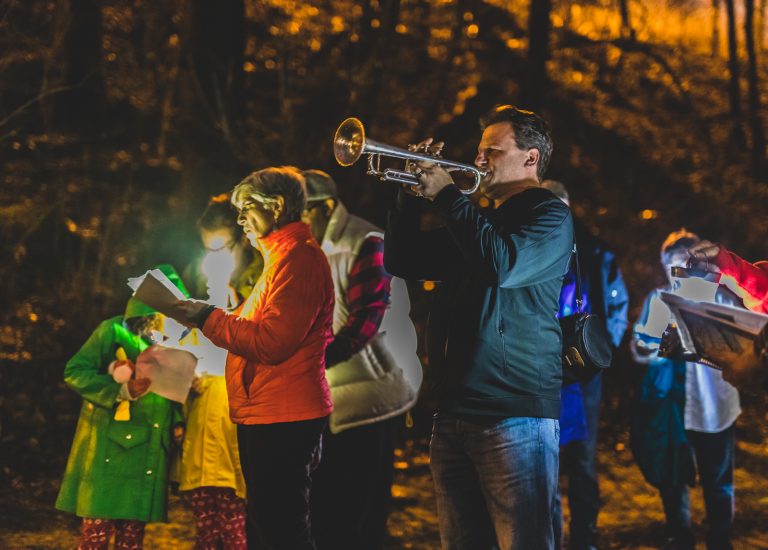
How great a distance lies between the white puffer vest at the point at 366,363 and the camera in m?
5.39

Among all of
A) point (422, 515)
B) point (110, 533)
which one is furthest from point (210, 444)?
point (422, 515)

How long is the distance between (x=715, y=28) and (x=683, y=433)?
1290 cm

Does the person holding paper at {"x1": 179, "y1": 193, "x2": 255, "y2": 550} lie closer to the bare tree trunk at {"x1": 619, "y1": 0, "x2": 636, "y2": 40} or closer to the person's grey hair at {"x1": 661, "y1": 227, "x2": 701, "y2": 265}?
the person's grey hair at {"x1": 661, "y1": 227, "x2": 701, "y2": 265}

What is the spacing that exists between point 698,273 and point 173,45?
8.28 m

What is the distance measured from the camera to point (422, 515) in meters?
8.09

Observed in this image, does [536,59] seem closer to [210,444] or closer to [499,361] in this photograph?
[210,444]

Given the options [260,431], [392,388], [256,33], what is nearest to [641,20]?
[256,33]

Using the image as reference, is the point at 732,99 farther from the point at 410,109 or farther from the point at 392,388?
the point at 392,388

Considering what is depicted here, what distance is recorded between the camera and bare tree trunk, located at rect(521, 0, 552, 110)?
12.5 metres

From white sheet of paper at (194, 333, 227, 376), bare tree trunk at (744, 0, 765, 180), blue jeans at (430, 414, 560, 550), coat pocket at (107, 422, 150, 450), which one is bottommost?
blue jeans at (430, 414, 560, 550)

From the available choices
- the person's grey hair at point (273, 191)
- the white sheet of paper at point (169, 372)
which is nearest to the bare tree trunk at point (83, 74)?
the white sheet of paper at point (169, 372)

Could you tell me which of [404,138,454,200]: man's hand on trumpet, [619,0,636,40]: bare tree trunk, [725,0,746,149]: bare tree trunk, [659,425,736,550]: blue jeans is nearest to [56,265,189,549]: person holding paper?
[404,138,454,200]: man's hand on trumpet

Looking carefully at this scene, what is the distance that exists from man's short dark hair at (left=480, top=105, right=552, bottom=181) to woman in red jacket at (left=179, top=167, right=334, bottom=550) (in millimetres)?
1175

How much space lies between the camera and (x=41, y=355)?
10008 mm
